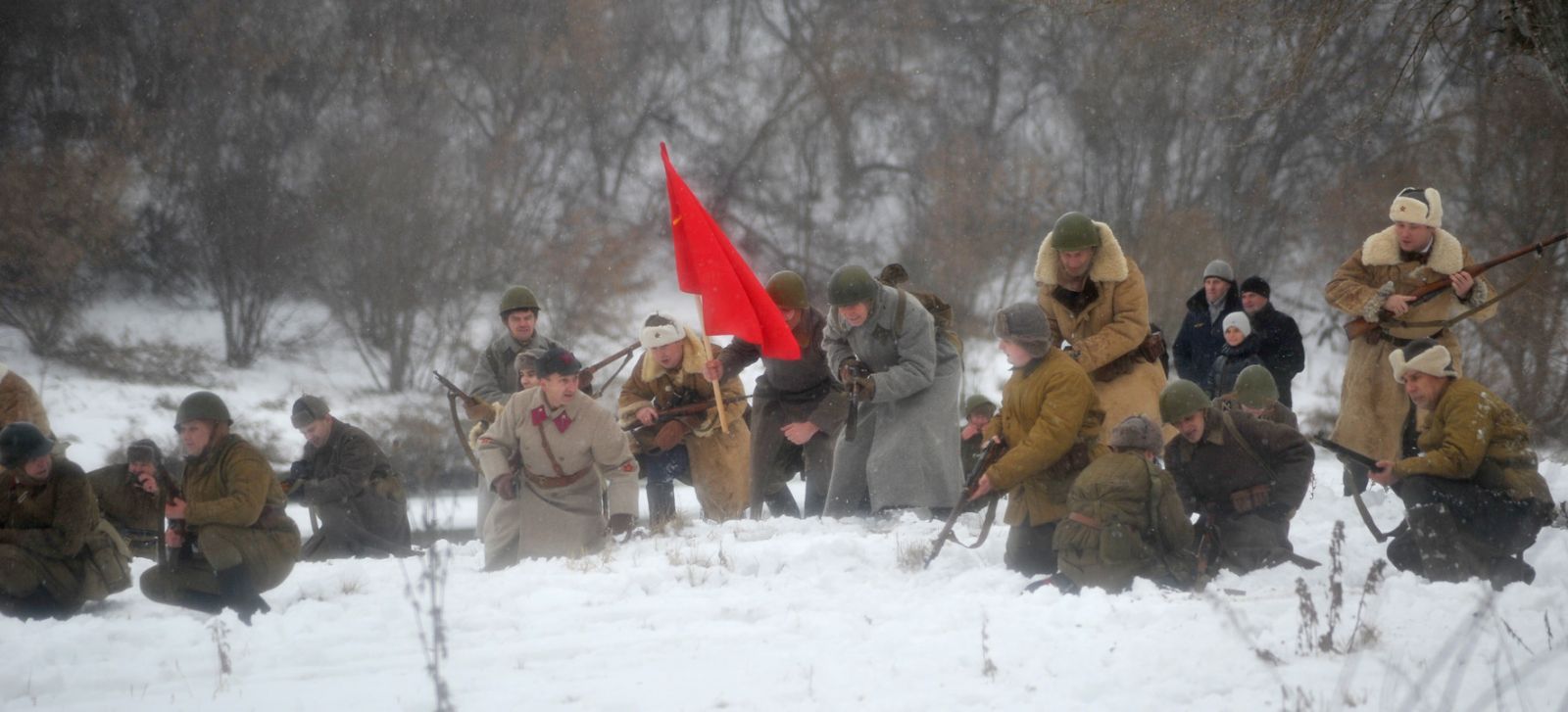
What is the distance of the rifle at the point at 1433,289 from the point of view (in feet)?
25.0

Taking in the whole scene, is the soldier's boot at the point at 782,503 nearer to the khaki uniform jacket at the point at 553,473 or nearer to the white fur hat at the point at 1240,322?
the khaki uniform jacket at the point at 553,473

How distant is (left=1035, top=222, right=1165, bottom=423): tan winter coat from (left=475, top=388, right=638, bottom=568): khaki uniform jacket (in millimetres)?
2391

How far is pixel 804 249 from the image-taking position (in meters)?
27.9

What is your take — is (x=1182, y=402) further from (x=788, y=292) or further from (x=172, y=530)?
(x=172, y=530)

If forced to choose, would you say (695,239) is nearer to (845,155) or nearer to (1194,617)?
(1194,617)

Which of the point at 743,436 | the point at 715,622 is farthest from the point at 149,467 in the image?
the point at 743,436

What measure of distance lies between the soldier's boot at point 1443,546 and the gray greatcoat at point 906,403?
263 cm

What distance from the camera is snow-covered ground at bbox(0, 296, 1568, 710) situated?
4.72 m

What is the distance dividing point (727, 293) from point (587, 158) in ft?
69.9

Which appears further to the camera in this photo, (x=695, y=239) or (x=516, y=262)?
(x=516, y=262)

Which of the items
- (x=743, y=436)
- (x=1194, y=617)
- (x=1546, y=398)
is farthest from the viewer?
(x=1546, y=398)

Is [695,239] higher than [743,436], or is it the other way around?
[695,239]

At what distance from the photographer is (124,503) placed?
8.45m

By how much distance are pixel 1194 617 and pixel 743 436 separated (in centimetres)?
472
